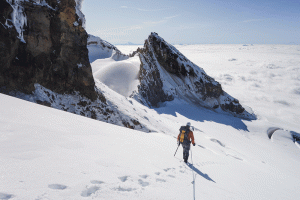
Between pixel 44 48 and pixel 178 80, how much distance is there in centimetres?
2714

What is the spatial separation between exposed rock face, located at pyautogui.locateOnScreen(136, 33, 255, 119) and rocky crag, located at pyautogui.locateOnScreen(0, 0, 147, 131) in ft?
55.8

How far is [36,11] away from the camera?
10562 mm

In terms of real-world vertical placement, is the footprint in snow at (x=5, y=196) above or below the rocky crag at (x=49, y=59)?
below

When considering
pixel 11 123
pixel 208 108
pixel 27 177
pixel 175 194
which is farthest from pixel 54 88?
pixel 208 108

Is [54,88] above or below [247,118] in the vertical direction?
above

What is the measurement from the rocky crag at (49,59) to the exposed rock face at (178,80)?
16995 mm

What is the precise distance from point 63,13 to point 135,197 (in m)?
14.1

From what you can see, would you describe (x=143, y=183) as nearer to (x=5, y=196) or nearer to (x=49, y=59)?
(x=5, y=196)

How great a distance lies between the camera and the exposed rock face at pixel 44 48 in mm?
9211

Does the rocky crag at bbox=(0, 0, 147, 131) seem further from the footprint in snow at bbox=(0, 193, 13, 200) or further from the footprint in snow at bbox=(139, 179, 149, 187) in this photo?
the footprint in snow at bbox=(139, 179, 149, 187)

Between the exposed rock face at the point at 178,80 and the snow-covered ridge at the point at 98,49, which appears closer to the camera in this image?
the exposed rock face at the point at 178,80

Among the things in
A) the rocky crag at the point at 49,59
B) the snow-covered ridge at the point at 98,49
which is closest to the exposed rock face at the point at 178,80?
the snow-covered ridge at the point at 98,49

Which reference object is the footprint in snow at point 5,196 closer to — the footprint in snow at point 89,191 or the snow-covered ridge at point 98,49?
the footprint in snow at point 89,191

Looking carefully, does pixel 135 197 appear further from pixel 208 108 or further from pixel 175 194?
pixel 208 108
